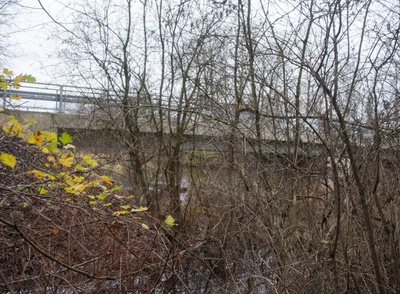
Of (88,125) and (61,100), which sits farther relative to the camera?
(61,100)

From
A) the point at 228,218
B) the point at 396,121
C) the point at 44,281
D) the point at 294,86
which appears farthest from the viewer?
the point at 228,218

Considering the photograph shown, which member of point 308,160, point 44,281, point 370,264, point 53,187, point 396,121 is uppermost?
point 396,121

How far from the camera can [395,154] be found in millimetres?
4109

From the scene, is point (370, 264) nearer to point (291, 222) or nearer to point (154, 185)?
point (291, 222)

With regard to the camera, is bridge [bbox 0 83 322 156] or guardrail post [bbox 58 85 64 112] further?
guardrail post [bbox 58 85 64 112]

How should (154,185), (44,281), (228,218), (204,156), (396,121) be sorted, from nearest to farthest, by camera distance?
(396,121)
(44,281)
(228,218)
(204,156)
(154,185)

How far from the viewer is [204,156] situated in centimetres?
686

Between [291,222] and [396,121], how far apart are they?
146cm

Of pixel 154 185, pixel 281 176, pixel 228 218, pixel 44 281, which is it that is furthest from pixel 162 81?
pixel 44 281

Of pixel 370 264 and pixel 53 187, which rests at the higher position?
pixel 53 187

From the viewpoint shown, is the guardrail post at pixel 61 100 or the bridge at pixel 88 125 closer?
the bridge at pixel 88 125

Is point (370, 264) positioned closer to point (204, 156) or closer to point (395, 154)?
point (395, 154)

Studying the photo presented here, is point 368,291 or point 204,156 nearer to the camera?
point 368,291

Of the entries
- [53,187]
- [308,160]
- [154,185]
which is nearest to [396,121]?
[308,160]
